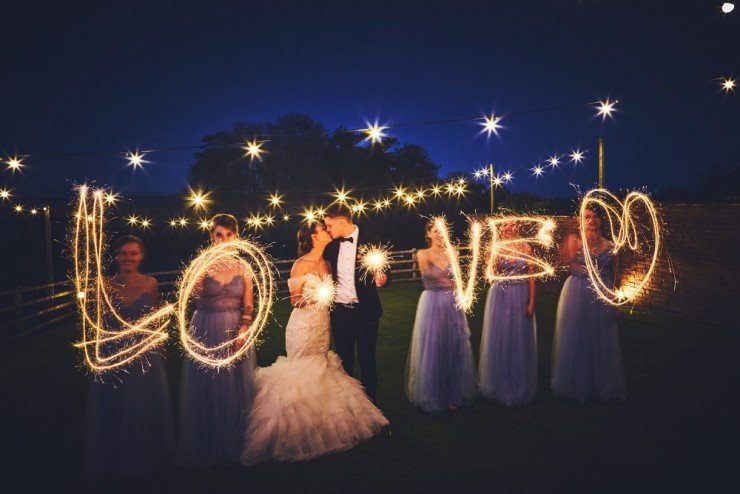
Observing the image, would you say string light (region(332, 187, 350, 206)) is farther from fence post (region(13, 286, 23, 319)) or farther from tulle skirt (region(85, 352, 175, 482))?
fence post (region(13, 286, 23, 319))

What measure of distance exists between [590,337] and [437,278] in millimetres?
1838

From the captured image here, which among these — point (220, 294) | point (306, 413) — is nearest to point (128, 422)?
point (220, 294)

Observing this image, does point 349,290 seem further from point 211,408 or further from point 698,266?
point 698,266

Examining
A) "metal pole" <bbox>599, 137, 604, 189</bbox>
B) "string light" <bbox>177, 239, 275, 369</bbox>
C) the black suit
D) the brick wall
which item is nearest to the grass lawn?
the black suit

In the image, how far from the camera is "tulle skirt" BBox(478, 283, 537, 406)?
541 centimetres

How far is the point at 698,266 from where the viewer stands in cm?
966

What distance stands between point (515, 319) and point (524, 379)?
2.13 ft

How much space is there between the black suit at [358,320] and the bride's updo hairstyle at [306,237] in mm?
369

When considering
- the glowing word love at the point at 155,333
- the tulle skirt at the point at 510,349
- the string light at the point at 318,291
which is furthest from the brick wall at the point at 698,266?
the glowing word love at the point at 155,333

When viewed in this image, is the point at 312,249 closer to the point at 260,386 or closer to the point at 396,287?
the point at 260,386

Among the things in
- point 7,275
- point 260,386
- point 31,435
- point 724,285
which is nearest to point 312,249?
point 260,386

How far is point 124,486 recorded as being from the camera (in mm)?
4020

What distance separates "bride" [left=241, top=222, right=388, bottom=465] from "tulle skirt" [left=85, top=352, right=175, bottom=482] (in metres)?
0.79

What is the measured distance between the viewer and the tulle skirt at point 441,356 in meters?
5.30
